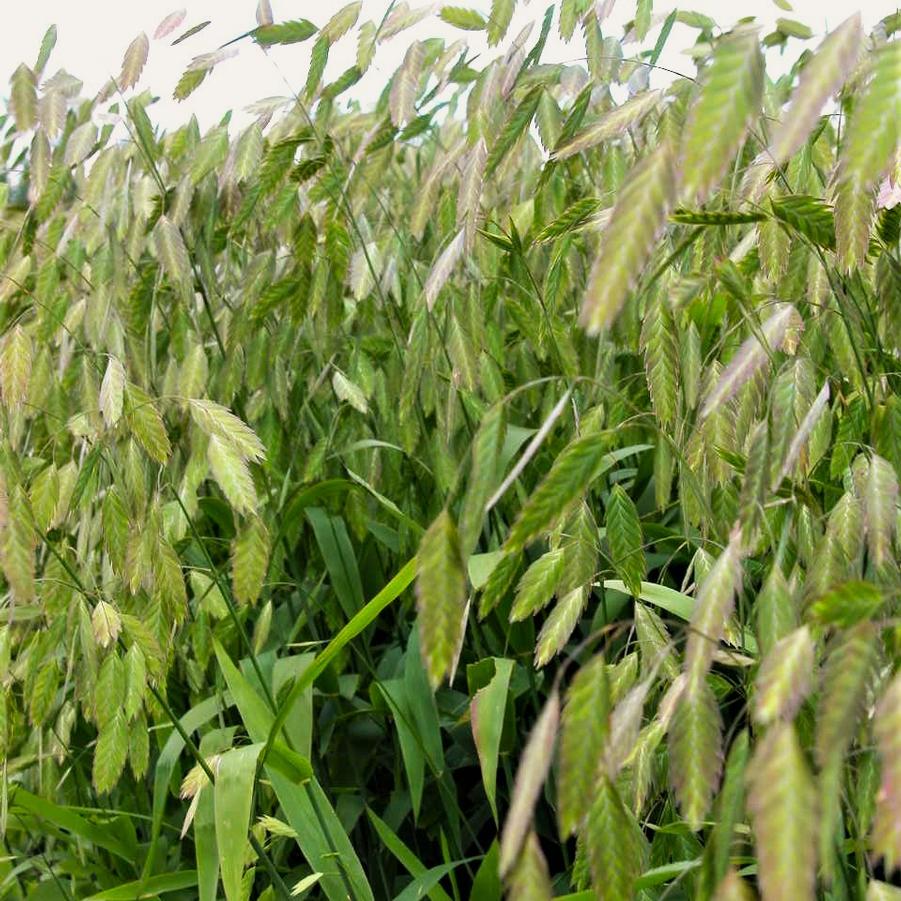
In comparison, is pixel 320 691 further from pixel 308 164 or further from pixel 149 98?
pixel 149 98

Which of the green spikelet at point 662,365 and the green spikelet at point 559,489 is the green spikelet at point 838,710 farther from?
the green spikelet at point 662,365

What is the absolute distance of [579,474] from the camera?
2.10ft

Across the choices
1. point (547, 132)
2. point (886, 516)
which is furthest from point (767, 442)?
point (547, 132)

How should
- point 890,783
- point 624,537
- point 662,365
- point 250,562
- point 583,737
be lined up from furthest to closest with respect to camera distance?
point 250,562, point 624,537, point 662,365, point 583,737, point 890,783

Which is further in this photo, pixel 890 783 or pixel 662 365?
pixel 662 365

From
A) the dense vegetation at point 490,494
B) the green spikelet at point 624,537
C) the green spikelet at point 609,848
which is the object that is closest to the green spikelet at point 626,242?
the dense vegetation at point 490,494

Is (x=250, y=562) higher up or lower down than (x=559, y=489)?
lower down

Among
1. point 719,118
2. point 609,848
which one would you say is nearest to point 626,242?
point 719,118

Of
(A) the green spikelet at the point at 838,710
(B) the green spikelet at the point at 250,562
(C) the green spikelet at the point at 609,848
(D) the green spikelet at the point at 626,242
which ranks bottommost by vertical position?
(B) the green spikelet at the point at 250,562

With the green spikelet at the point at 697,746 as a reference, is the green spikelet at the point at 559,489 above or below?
above

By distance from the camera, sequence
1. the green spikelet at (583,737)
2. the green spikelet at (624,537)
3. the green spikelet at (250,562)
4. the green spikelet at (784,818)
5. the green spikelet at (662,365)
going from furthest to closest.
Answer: the green spikelet at (250,562) → the green spikelet at (624,537) → the green spikelet at (662,365) → the green spikelet at (583,737) → the green spikelet at (784,818)

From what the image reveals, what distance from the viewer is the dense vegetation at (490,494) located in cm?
56

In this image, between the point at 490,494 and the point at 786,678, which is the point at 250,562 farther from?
the point at 786,678

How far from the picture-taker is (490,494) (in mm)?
617
